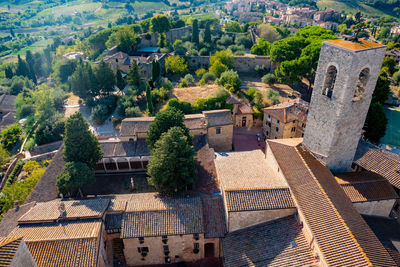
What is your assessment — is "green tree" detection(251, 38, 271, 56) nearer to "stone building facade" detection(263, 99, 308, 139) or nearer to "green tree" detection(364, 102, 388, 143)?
"stone building facade" detection(263, 99, 308, 139)

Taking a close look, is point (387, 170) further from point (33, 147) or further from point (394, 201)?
point (33, 147)

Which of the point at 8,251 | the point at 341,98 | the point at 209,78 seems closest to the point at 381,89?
the point at 341,98

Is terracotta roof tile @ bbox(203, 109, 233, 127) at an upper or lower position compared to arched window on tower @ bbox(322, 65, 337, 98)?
lower

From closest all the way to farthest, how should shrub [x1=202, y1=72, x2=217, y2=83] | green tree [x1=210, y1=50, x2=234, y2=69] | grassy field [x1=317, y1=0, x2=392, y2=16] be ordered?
shrub [x1=202, y1=72, x2=217, y2=83]
green tree [x1=210, y1=50, x2=234, y2=69]
grassy field [x1=317, y1=0, x2=392, y2=16]

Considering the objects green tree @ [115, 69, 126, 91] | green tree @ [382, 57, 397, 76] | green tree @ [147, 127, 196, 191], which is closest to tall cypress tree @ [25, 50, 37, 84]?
green tree @ [115, 69, 126, 91]

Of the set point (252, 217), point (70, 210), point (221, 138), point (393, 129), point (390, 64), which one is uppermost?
point (252, 217)

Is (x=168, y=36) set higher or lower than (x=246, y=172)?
higher

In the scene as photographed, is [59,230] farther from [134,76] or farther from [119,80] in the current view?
[119,80]
